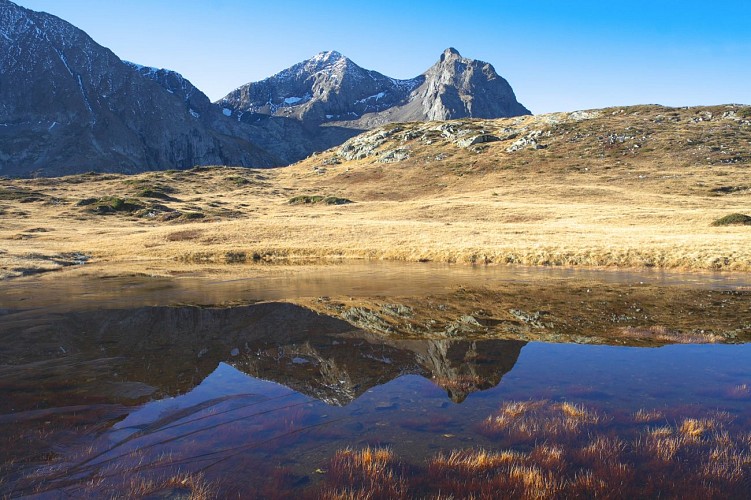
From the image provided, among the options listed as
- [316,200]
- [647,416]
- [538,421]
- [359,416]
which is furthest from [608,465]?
[316,200]

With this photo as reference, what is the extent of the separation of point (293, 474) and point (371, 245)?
42344 mm

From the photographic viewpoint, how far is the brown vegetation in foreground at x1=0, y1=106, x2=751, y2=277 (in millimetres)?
44087

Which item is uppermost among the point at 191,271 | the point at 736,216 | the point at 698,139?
the point at 698,139

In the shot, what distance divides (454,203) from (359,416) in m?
73.1

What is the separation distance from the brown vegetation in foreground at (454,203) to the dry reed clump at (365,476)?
34641 mm

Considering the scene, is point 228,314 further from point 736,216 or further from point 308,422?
point 736,216

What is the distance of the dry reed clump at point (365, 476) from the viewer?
6.78m

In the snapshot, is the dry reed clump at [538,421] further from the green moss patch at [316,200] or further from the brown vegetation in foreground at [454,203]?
the green moss patch at [316,200]

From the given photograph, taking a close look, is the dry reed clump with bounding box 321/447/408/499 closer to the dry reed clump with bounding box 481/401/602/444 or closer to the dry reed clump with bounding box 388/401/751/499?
the dry reed clump with bounding box 388/401/751/499

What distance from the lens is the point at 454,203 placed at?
3159 inches

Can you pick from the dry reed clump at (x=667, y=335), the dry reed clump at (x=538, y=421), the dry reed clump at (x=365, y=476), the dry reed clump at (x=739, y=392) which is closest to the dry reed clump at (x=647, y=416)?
the dry reed clump at (x=538, y=421)

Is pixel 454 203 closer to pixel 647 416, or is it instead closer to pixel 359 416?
pixel 647 416

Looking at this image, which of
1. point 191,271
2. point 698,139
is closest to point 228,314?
point 191,271

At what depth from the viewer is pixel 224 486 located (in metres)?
6.93
